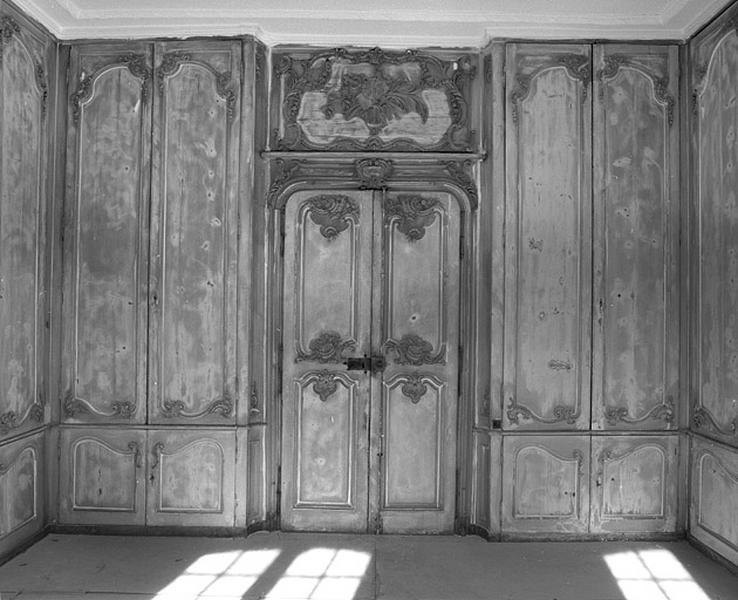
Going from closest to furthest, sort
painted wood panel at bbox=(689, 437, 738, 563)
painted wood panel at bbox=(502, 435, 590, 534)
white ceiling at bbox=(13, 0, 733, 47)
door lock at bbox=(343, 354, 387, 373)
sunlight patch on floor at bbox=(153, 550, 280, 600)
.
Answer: sunlight patch on floor at bbox=(153, 550, 280, 600), painted wood panel at bbox=(689, 437, 738, 563), white ceiling at bbox=(13, 0, 733, 47), painted wood panel at bbox=(502, 435, 590, 534), door lock at bbox=(343, 354, 387, 373)

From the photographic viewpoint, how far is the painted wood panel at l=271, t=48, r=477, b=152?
3.96 meters

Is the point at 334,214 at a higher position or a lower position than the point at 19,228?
higher

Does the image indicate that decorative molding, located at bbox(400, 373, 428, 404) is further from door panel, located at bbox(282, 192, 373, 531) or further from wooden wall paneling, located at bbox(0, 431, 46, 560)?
wooden wall paneling, located at bbox(0, 431, 46, 560)

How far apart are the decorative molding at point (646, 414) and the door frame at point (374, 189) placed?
84 cm

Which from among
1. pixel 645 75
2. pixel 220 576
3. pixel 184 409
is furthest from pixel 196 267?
pixel 645 75

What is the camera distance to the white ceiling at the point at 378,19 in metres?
3.63

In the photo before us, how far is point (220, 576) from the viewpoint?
328cm

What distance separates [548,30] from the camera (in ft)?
12.4

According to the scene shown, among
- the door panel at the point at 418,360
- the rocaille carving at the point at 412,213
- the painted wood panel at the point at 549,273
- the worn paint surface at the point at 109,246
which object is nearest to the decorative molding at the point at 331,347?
the door panel at the point at 418,360

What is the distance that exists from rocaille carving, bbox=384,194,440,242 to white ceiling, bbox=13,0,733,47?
101cm

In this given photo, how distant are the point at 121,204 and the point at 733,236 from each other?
139 inches

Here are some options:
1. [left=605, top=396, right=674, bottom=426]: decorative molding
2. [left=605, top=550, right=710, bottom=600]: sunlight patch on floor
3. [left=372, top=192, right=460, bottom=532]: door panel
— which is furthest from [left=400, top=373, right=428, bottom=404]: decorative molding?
[left=605, top=550, right=710, bottom=600]: sunlight patch on floor

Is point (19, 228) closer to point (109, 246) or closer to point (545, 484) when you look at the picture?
point (109, 246)

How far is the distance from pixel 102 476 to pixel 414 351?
2.07m
